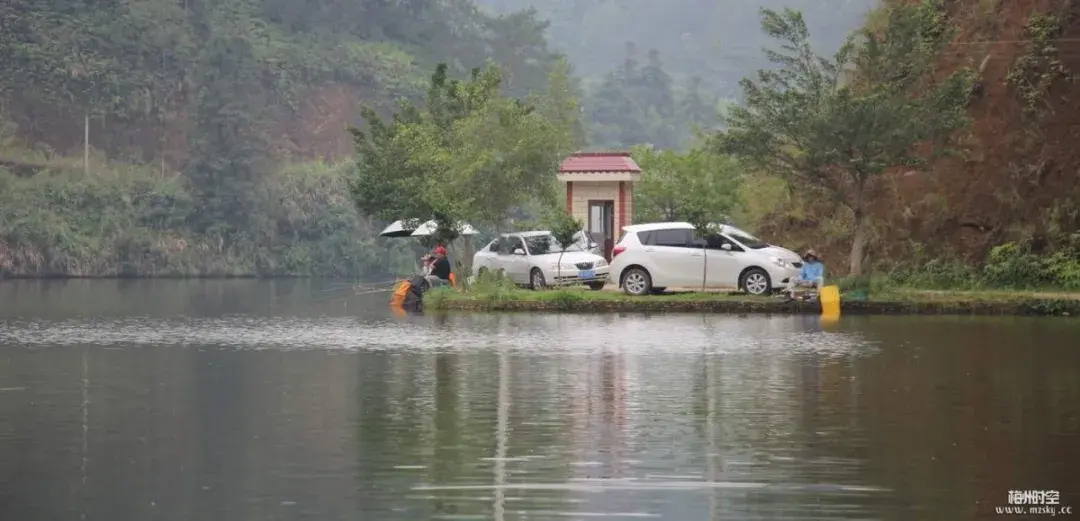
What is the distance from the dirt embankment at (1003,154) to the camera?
42500 mm

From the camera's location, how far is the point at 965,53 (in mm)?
44500

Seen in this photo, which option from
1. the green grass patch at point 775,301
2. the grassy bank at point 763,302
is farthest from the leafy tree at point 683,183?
the grassy bank at point 763,302

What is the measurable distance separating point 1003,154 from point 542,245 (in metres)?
11.7

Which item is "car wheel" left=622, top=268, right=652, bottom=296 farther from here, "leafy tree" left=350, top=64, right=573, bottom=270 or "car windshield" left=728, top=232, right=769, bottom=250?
"leafy tree" left=350, top=64, right=573, bottom=270

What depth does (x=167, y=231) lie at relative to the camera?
304 ft

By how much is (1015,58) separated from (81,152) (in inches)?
2731

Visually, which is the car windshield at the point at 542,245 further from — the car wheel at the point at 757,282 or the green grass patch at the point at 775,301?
the car wheel at the point at 757,282

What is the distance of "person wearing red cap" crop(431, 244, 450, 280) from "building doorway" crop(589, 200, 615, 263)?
17.5 feet

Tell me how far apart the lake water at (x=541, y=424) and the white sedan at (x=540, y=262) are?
1215cm

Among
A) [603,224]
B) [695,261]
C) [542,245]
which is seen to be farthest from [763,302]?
[603,224]

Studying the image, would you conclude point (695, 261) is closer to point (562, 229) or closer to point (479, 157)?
point (562, 229)

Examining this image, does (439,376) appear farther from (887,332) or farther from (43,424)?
(887,332)

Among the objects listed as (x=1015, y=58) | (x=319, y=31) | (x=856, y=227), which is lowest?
(x=856, y=227)

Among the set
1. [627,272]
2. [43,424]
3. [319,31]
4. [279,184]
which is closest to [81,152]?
[279,184]
